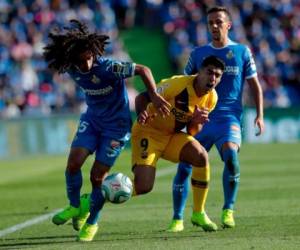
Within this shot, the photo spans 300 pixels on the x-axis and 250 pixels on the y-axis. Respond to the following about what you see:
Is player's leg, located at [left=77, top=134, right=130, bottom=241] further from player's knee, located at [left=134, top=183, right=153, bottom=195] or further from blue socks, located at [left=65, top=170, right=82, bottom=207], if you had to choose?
player's knee, located at [left=134, top=183, right=153, bottom=195]

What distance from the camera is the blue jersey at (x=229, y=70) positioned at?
428 inches

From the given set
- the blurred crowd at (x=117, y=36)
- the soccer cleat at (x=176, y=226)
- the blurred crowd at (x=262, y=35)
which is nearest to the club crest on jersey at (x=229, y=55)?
the soccer cleat at (x=176, y=226)

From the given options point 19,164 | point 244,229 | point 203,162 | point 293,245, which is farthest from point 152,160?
point 19,164

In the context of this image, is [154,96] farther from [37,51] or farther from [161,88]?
[37,51]

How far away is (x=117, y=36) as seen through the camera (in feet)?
110

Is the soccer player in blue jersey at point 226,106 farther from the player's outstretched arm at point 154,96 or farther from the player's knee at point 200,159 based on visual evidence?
the player's outstretched arm at point 154,96

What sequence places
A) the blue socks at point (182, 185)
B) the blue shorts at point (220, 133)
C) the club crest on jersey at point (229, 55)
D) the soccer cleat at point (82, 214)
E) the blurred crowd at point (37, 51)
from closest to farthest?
the soccer cleat at point (82, 214)
the blue socks at point (182, 185)
the blue shorts at point (220, 133)
the club crest on jersey at point (229, 55)
the blurred crowd at point (37, 51)

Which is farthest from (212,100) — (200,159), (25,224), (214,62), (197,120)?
(25,224)

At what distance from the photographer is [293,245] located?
8.70m

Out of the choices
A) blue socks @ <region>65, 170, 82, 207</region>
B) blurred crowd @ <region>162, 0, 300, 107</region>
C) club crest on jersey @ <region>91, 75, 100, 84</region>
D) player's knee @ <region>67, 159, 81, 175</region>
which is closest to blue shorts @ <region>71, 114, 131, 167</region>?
player's knee @ <region>67, 159, 81, 175</region>

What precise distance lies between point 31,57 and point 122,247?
22121 millimetres

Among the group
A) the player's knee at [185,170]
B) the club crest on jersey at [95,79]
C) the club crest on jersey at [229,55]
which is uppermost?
the club crest on jersey at [229,55]

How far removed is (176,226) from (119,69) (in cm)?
181

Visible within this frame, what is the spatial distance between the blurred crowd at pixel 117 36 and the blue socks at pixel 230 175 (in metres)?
17.4
